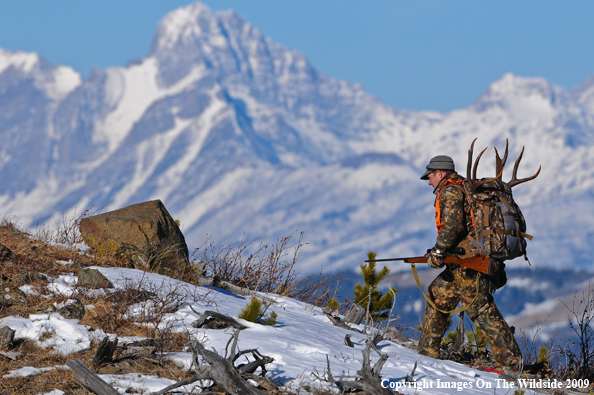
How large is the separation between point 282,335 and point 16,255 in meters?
3.66

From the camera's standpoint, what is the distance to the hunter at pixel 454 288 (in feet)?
24.6

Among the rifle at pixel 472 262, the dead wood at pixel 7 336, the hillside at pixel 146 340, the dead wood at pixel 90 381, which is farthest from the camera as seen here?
the rifle at pixel 472 262

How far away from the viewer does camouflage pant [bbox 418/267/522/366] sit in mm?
7473

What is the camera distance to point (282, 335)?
23.1 ft

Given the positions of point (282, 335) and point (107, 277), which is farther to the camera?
point (107, 277)

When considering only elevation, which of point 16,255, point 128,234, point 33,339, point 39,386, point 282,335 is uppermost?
point 128,234

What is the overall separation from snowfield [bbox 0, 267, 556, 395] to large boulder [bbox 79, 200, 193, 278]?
3.70 ft

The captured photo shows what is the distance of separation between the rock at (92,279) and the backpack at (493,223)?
4183 millimetres

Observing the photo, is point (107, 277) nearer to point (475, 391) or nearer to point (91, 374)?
point (91, 374)

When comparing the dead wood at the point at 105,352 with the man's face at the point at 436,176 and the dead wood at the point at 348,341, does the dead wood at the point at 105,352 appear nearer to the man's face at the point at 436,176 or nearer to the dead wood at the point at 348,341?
the dead wood at the point at 348,341

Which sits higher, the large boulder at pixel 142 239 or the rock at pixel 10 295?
the large boulder at pixel 142 239

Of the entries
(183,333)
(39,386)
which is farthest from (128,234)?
(39,386)

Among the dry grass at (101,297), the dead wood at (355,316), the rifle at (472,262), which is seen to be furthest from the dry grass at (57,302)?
the rifle at (472,262)

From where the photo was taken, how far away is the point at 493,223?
24.5 ft
